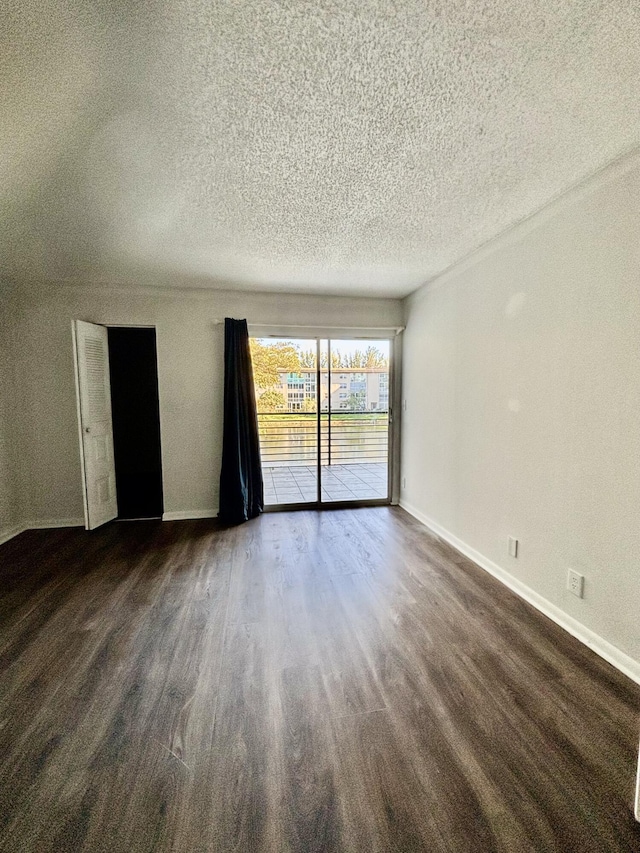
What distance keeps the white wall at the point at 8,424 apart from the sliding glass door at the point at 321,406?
2.28m

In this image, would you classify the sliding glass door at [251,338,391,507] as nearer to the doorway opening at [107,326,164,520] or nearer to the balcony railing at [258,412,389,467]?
the balcony railing at [258,412,389,467]

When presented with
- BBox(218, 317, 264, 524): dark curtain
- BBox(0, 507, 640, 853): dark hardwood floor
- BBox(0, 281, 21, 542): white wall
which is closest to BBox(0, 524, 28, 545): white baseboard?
BBox(0, 281, 21, 542): white wall

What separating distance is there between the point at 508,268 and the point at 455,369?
2.82 feet

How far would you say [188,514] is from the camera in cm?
377

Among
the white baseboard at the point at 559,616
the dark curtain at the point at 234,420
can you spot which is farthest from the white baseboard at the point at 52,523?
the white baseboard at the point at 559,616

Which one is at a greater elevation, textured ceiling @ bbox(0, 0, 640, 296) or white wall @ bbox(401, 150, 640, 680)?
textured ceiling @ bbox(0, 0, 640, 296)

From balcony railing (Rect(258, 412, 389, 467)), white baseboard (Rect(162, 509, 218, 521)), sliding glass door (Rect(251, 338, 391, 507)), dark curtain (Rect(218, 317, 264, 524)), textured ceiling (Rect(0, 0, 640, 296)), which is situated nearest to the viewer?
textured ceiling (Rect(0, 0, 640, 296))

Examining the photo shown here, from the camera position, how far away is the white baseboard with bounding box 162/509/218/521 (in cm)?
373

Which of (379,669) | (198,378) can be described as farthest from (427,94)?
(198,378)

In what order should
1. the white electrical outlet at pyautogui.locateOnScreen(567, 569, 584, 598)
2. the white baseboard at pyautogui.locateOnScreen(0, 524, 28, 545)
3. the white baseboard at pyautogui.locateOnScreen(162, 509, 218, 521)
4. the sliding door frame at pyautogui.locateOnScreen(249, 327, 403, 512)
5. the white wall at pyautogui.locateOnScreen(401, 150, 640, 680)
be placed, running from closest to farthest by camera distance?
the white wall at pyautogui.locateOnScreen(401, 150, 640, 680), the white electrical outlet at pyautogui.locateOnScreen(567, 569, 584, 598), the white baseboard at pyautogui.locateOnScreen(0, 524, 28, 545), the white baseboard at pyautogui.locateOnScreen(162, 509, 218, 521), the sliding door frame at pyautogui.locateOnScreen(249, 327, 403, 512)

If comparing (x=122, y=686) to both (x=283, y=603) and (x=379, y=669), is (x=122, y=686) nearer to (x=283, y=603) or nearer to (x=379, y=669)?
(x=283, y=603)

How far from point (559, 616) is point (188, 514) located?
328cm

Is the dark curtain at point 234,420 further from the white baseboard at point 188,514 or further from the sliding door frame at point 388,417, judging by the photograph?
the sliding door frame at point 388,417

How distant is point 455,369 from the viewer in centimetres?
297
